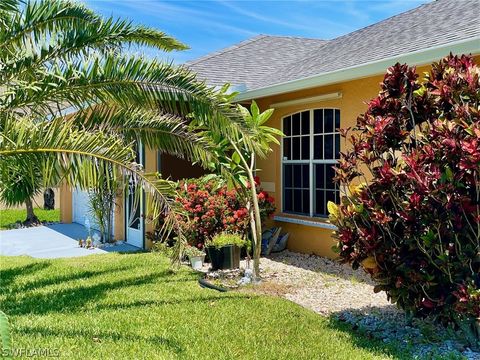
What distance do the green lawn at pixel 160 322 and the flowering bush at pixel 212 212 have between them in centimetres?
153

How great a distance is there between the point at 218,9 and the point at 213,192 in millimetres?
5891

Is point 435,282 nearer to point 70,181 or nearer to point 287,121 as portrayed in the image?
point 70,181

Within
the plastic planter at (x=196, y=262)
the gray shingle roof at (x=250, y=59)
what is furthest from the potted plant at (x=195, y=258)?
the gray shingle roof at (x=250, y=59)

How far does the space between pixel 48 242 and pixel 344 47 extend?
395 inches

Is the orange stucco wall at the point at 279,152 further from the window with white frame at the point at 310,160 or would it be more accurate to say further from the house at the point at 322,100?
the window with white frame at the point at 310,160

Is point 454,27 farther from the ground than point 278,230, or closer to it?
farther from the ground

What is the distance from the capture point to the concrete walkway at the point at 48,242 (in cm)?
1202

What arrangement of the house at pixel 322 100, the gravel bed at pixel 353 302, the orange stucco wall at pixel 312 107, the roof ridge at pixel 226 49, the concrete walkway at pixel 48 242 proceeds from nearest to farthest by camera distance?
1. the gravel bed at pixel 353 302
2. the house at pixel 322 100
3. the orange stucco wall at pixel 312 107
4. the concrete walkway at pixel 48 242
5. the roof ridge at pixel 226 49

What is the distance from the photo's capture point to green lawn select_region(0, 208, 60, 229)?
734 inches

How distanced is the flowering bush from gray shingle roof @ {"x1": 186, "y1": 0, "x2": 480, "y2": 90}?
9.78 ft

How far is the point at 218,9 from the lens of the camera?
1338 centimetres

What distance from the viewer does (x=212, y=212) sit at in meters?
9.97

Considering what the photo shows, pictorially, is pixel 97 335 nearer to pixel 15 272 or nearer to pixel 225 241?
pixel 225 241

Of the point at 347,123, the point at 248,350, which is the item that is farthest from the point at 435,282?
the point at 347,123
